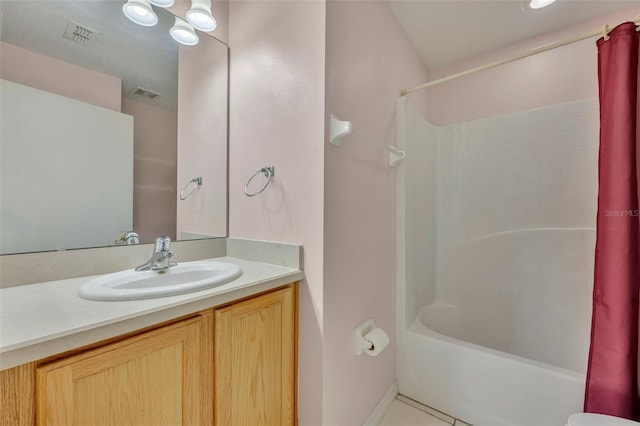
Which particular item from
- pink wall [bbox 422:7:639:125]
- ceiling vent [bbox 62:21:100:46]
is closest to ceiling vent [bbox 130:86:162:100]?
ceiling vent [bbox 62:21:100:46]

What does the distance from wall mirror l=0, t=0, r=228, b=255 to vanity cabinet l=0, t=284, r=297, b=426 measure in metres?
0.61

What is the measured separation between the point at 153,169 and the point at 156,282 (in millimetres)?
549

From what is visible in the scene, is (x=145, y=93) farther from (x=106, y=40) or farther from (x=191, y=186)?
(x=191, y=186)

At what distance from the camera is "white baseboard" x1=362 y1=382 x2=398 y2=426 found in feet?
4.48

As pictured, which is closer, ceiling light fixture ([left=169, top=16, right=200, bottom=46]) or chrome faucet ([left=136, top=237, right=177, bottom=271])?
chrome faucet ([left=136, top=237, right=177, bottom=271])

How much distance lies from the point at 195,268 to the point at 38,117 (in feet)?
2.52

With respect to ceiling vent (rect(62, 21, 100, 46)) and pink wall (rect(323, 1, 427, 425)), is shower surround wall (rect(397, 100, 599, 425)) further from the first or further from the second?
ceiling vent (rect(62, 21, 100, 46))

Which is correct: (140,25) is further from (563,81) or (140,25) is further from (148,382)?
(563,81)

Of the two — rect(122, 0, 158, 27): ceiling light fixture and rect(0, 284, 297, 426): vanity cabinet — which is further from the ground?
rect(122, 0, 158, 27): ceiling light fixture

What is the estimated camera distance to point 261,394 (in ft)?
3.13

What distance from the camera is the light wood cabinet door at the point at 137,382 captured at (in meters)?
0.55

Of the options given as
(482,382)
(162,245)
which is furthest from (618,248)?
(162,245)

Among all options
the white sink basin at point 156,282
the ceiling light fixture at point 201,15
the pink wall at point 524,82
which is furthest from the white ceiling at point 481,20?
the white sink basin at point 156,282

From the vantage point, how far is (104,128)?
1067mm
